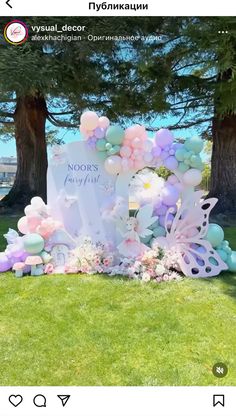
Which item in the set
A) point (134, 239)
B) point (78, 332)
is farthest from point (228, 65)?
point (78, 332)

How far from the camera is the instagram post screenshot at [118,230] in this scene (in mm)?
A: 1544

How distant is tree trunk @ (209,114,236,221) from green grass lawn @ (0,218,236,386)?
10.1 feet

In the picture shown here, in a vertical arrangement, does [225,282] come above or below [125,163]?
below

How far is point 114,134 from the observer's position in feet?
9.14

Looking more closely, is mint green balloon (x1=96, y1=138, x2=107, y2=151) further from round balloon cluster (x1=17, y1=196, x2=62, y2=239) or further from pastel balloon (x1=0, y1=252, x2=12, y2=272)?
pastel balloon (x1=0, y1=252, x2=12, y2=272)

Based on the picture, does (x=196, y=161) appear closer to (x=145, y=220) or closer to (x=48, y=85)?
(x=145, y=220)

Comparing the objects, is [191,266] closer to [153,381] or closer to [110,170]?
[110,170]

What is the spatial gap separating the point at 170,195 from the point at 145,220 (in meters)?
0.28

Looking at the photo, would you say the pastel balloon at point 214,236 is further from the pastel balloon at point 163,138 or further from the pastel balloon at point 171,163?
the pastel balloon at point 163,138

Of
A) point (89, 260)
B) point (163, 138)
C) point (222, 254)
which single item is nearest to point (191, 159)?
point (163, 138)

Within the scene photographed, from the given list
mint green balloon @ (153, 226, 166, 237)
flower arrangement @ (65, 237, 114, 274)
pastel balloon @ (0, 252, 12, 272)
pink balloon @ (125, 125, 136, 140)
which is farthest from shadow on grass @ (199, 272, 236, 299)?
pastel balloon @ (0, 252, 12, 272)

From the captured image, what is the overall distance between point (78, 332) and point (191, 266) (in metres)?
1.20

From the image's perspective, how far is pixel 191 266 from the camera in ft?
9.12
